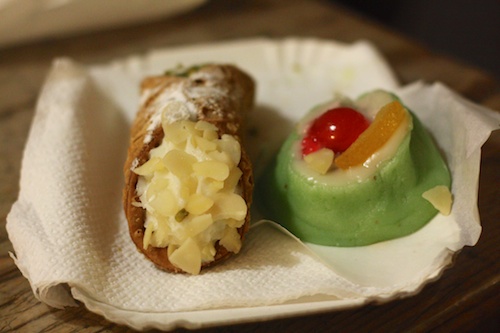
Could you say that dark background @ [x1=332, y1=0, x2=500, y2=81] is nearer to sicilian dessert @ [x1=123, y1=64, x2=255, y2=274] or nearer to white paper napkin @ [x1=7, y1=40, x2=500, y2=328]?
white paper napkin @ [x1=7, y1=40, x2=500, y2=328]

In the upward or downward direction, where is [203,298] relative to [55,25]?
downward

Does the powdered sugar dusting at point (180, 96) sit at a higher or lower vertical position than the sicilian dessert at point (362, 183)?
higher

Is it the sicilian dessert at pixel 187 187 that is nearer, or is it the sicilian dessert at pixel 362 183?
the sicilian dessert at pixel 187 187

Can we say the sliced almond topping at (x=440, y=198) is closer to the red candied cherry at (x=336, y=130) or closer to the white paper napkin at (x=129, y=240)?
the white paper napkin at (x=129, y=240)

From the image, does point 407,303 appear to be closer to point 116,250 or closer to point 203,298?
point 203,298

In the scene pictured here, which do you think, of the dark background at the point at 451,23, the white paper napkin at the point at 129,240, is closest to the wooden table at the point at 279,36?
the white paper napkin at the point at 129,240

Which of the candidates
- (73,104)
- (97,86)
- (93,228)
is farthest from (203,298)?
(97,86)
